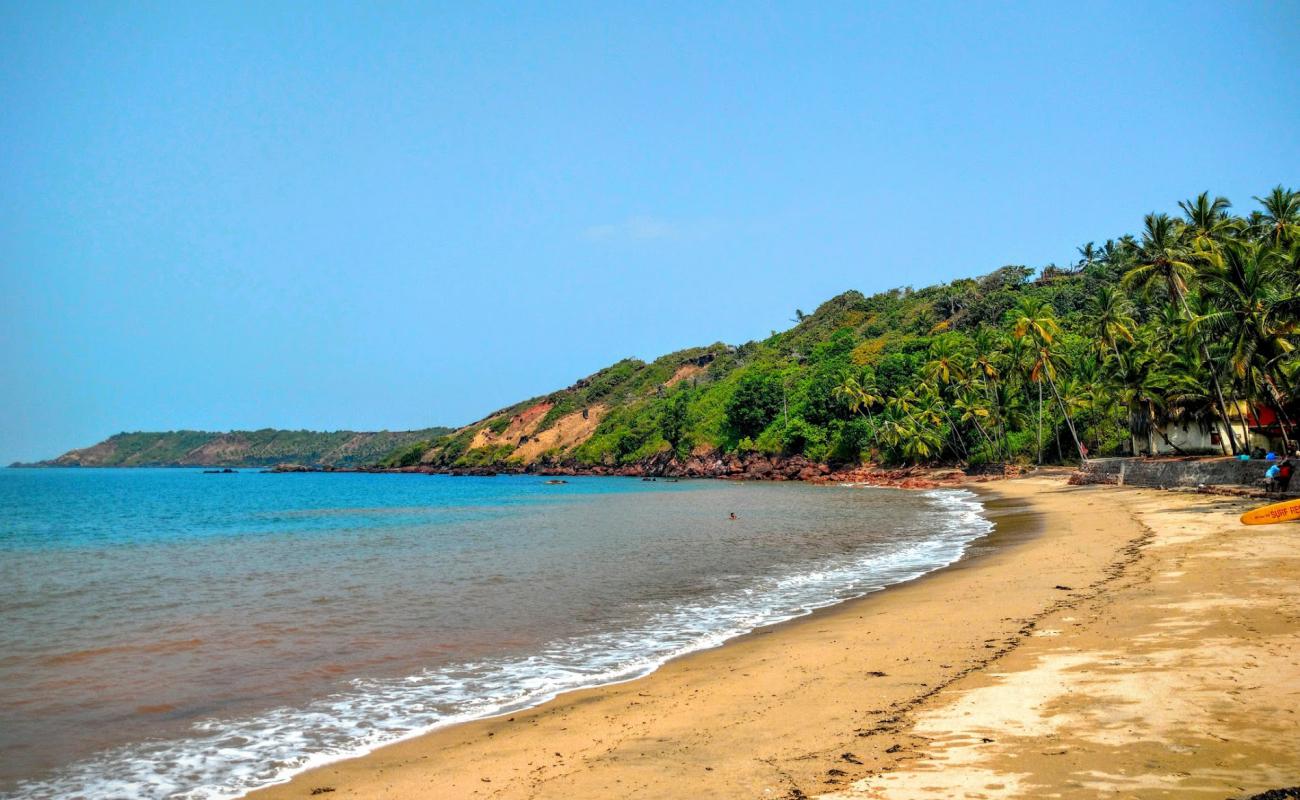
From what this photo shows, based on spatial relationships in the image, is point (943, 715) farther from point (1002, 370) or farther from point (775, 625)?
point (1002, 370)

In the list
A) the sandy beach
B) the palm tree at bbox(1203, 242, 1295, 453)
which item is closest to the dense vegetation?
the palm tree at bbox(1203, 242, 1295, 453)

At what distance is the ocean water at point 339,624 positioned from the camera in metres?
→ 8.16

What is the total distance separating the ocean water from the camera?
8.16 metres

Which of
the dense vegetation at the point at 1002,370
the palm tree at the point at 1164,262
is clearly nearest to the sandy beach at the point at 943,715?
the dense vegetation at the point at 1002,370

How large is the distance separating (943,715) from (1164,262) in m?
39.3

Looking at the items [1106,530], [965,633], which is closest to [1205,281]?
[1106,530]

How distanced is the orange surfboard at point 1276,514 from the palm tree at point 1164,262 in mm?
21634

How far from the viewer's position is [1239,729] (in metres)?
6.17

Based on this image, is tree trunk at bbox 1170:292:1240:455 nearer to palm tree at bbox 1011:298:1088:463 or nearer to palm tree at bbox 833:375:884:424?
palm tree at bbox 1011:298:1088:463

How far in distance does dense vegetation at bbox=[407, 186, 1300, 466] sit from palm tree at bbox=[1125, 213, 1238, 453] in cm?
10

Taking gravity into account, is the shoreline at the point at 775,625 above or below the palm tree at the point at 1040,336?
below

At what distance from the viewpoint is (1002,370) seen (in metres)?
66.0

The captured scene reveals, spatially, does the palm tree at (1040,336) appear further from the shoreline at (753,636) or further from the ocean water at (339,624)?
the shoreline at (753,636)

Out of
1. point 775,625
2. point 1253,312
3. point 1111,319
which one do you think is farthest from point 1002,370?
point 775,625
